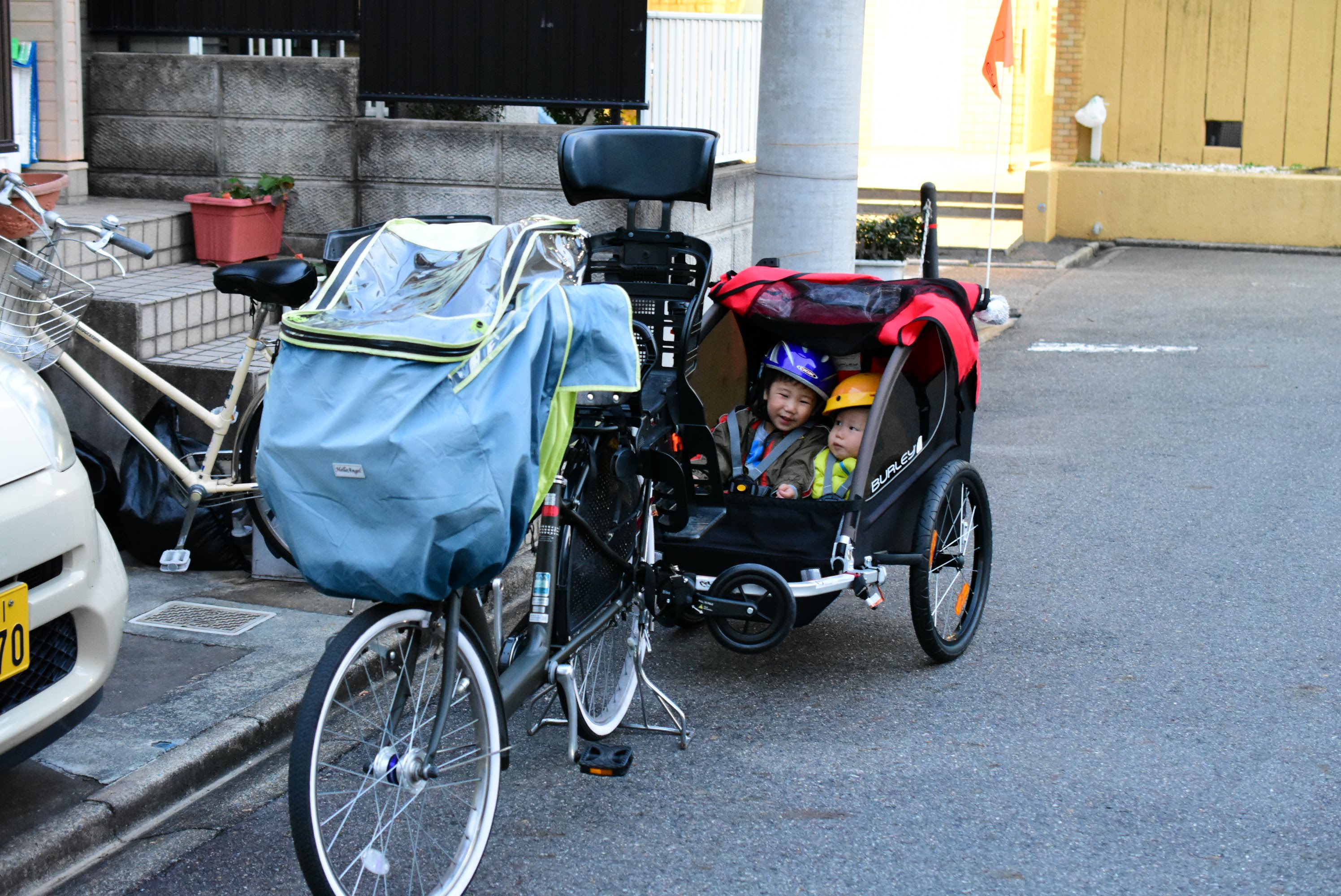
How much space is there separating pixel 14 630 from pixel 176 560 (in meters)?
1.98

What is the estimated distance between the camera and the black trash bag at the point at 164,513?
205 inches

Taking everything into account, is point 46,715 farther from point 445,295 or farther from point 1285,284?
point 1285,284

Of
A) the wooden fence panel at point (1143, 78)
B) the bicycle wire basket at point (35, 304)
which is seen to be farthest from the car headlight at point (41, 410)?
the wooden fence panel at point (1143, 78)

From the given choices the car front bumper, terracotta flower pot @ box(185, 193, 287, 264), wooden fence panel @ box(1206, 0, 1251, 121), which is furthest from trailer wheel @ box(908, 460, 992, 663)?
wooden fence panel @ box(1206, 0, 1251, 121)

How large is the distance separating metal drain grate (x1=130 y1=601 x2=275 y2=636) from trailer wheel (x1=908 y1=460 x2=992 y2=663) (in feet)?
7.30

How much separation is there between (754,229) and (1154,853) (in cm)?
433

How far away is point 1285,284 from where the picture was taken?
14406 mm

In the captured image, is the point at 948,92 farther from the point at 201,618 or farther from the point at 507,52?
the point at 201,618

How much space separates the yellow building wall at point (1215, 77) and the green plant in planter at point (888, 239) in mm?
8122

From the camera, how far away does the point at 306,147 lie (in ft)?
26.0

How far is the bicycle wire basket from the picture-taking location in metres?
4.27

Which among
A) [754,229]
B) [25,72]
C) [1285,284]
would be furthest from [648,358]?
[1285,284]

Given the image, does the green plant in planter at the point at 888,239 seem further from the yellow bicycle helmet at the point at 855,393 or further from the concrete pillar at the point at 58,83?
the yellow bicycle helmet at the point at 855,393

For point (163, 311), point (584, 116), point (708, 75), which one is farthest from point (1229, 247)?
point (163, 311)
